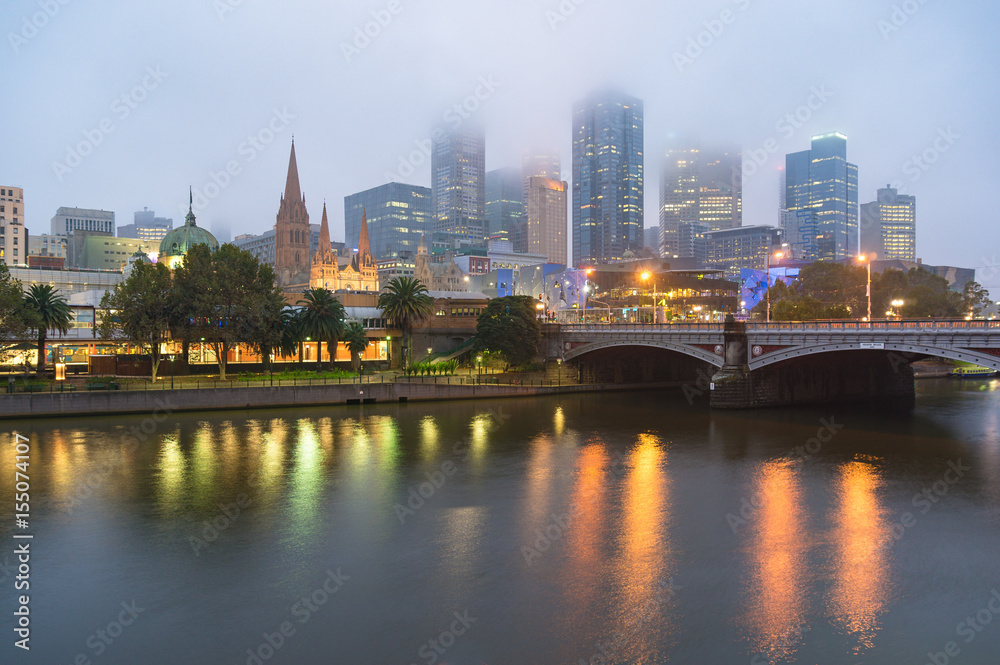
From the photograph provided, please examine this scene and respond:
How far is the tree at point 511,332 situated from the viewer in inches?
3219

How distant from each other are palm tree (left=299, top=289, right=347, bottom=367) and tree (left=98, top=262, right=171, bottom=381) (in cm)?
1553

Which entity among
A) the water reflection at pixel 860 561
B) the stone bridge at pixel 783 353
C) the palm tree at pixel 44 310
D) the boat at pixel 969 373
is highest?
the palm tree at pixel 44 310

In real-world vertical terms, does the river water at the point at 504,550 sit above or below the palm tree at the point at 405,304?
below

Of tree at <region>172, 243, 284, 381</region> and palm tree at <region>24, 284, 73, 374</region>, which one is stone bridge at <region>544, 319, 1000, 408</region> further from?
palm tree at <region>24, 284, 73, 374</region>

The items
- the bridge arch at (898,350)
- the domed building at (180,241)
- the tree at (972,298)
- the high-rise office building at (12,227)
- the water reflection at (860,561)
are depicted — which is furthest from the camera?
the high-rise office building at (12,227)

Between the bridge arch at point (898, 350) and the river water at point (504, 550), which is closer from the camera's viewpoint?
the river water at point (504, 550)

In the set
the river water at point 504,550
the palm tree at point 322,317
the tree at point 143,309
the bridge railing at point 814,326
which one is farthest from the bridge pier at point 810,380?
the tree at point 143,309

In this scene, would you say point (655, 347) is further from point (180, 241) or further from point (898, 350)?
point (180, 241)

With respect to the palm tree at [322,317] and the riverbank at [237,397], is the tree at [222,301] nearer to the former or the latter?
the palm tree at [322,317]

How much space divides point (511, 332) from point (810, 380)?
33523 millimetres

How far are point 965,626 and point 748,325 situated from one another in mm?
46669

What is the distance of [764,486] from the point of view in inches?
1459

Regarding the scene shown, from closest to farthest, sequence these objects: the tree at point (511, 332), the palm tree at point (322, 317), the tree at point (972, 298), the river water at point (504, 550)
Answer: the river water at point (504, 550), the palm tree at point (322, 317), the tree at point (511, 332), the tree at point (972, 298)

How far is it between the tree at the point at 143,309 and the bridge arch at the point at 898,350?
191 feet
